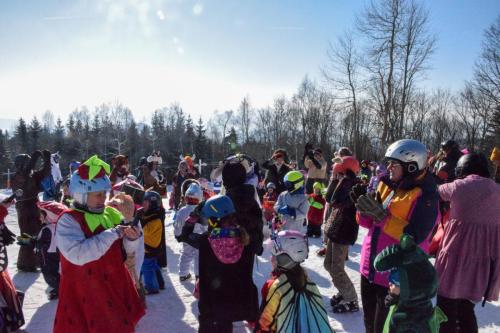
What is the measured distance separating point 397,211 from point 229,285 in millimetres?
1574

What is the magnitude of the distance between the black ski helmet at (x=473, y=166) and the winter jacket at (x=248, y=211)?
2041mm

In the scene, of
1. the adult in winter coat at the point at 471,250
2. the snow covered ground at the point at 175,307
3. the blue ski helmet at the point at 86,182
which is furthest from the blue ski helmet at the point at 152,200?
the adult in winter coat at the point at 471,250

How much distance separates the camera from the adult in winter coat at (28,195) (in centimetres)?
639

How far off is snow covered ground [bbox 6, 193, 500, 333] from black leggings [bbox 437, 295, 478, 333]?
1.06 metres

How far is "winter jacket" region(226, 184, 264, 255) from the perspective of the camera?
3533 mm

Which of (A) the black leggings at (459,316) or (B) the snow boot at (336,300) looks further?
(B) the snow boot at (336,300)

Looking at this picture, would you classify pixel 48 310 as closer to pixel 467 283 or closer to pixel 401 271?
pixel 401 271

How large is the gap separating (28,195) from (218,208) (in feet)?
A: 16.7

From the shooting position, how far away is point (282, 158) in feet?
29.7

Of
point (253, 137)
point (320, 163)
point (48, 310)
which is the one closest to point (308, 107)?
point (253, 137)

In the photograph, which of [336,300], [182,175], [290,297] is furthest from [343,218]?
[182,175]

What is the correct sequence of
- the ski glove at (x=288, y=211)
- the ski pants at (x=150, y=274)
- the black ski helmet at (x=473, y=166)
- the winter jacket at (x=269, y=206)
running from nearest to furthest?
the black ski helmet at (x=473, y=166) → the ski pants at (x=150, y=274) → the ski glove at (x=288, y=211) → the winter jacket at (x=269, y=206)

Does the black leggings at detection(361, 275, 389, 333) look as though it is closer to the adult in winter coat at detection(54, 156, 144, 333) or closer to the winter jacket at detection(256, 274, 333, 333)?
the winter jacket at detection(256, 274, 333, 333)

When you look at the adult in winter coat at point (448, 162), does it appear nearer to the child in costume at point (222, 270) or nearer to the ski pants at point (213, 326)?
the child in costume at point (222, 270)
